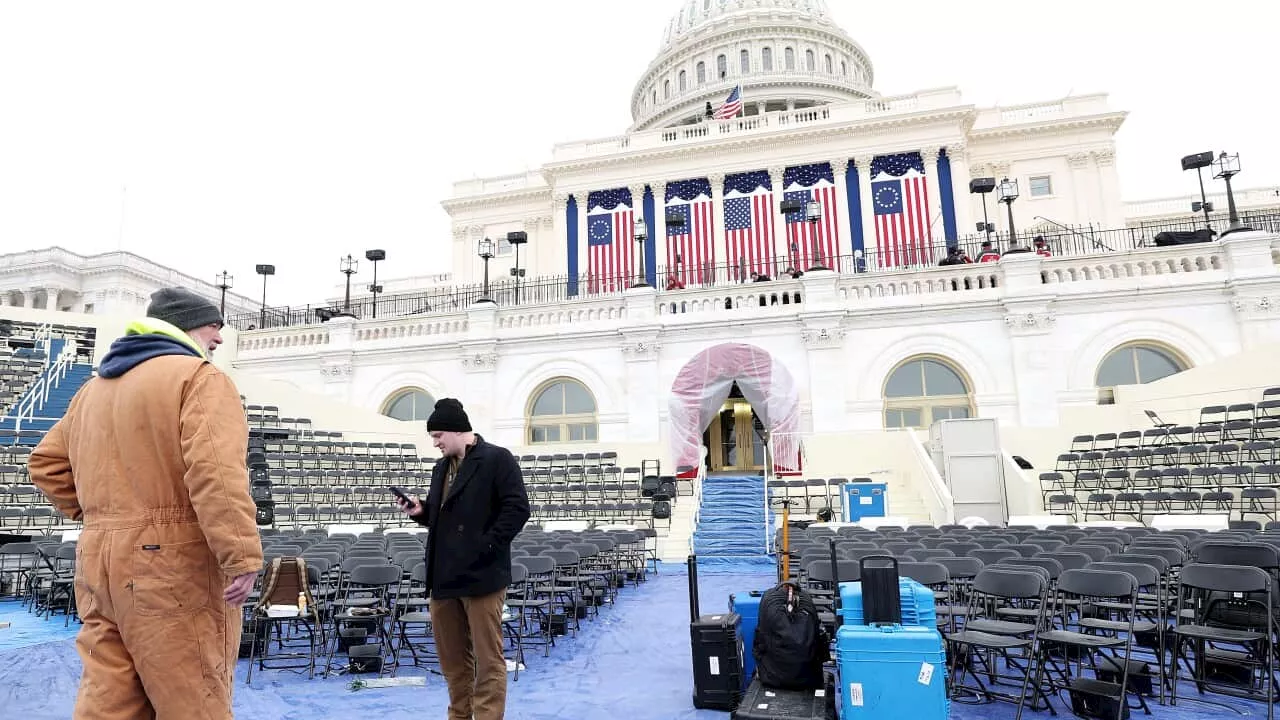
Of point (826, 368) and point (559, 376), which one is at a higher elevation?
point (559, 376)

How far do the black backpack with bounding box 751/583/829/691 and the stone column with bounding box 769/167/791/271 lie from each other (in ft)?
88.0

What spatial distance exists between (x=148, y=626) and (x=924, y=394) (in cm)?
2026

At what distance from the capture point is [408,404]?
2388 centimetres

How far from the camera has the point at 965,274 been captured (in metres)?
20.5

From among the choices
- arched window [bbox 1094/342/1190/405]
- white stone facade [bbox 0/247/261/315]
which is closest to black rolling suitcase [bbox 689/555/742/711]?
arched window [bbox 1094/342/1190/405]

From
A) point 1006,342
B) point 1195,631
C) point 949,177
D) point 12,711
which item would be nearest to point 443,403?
point 12,711

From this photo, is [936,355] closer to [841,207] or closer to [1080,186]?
[841,207]

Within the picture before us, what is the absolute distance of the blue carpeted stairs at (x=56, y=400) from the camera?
18734 millimetres

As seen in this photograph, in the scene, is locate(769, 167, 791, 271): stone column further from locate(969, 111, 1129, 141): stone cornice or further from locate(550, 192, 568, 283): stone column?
locate(969, 111, 1129, 141): stone cornice

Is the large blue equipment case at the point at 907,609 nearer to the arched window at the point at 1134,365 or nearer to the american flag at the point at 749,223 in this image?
the arched window at the point at 1134,365

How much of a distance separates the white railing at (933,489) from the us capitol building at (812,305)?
2.42 metres

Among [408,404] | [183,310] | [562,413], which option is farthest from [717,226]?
[183,310]

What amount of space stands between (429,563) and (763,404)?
16.5 metres

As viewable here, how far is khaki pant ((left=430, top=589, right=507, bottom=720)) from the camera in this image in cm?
409
